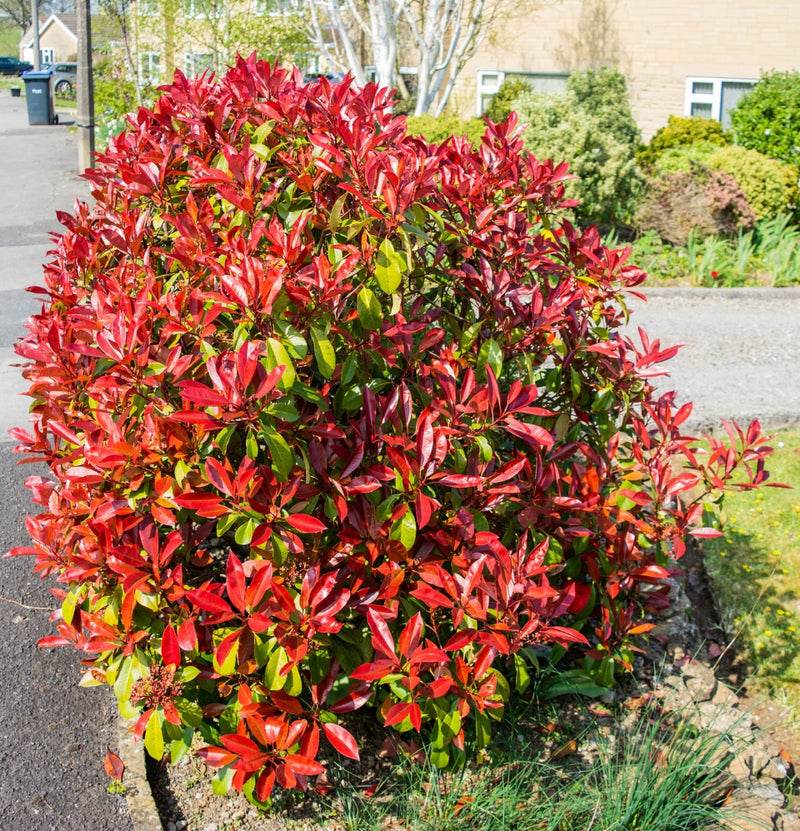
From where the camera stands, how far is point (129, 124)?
338cm

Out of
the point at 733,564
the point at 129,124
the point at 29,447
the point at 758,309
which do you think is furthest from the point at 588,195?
the point at 29,447

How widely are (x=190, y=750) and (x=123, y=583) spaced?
2.63 ft

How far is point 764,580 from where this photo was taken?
12.6ft

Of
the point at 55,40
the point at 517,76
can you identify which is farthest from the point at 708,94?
the point at 55,40

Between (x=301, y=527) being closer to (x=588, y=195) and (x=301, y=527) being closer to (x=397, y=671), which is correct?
(x=397, y=671)

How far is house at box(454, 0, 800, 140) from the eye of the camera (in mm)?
15906

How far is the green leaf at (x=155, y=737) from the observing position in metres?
2.33

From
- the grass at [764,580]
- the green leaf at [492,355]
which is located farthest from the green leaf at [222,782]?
the grass at [764,580]

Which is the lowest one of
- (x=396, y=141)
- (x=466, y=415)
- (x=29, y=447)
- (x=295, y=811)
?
(x=295, y=811)

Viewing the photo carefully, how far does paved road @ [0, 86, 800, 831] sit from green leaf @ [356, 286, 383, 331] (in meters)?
1.65

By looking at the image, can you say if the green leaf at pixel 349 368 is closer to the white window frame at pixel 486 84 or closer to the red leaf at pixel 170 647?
the red leaf at pixel 170 647

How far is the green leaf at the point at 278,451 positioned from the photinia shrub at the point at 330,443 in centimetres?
1

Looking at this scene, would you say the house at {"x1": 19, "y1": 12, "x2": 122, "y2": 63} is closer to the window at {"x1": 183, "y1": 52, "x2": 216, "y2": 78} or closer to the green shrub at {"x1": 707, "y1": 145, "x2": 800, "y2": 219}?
the window at {"x1": 183, "y1": 52, "x2": 216, "y2": 78}

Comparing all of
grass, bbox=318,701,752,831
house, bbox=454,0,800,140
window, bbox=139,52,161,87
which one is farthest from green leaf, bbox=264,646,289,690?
window, bbox=139,52,161,87
